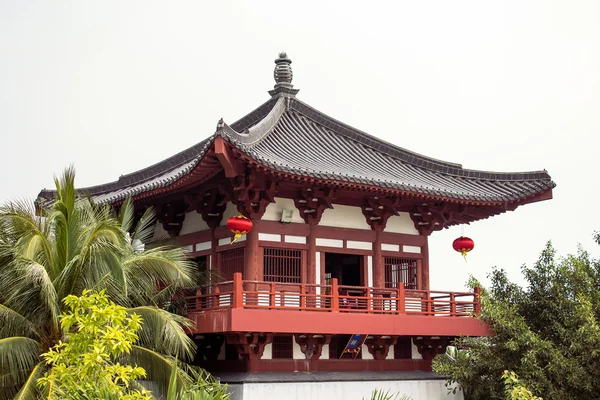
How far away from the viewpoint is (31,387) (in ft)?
51.5

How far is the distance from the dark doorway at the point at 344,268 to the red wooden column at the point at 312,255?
2.81 meters

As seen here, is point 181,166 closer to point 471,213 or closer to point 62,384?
point 471,213

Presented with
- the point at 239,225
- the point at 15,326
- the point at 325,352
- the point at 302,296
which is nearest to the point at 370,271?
the point at 325,352

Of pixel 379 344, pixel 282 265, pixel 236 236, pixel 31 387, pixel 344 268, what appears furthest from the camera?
pixel 344 268

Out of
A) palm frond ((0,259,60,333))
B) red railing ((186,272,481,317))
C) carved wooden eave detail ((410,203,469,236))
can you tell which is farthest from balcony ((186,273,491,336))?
palm frond ((0,259,60,333))

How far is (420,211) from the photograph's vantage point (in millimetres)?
22891

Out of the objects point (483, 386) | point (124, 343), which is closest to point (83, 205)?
point (124, 343)

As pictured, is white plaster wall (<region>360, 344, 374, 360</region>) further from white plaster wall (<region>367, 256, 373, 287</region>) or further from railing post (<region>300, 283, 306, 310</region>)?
railing post (<region>300, 283, 306, 310</region>)

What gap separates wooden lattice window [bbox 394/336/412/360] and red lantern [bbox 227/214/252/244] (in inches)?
218

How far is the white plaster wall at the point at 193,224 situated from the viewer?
22.7 m

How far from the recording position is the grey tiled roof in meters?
21.2

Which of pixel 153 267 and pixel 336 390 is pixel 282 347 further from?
pixel 153 267

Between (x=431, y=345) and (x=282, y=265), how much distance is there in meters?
4.83

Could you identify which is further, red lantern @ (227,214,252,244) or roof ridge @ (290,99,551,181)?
roof ridge @ (290,99,551,181)
